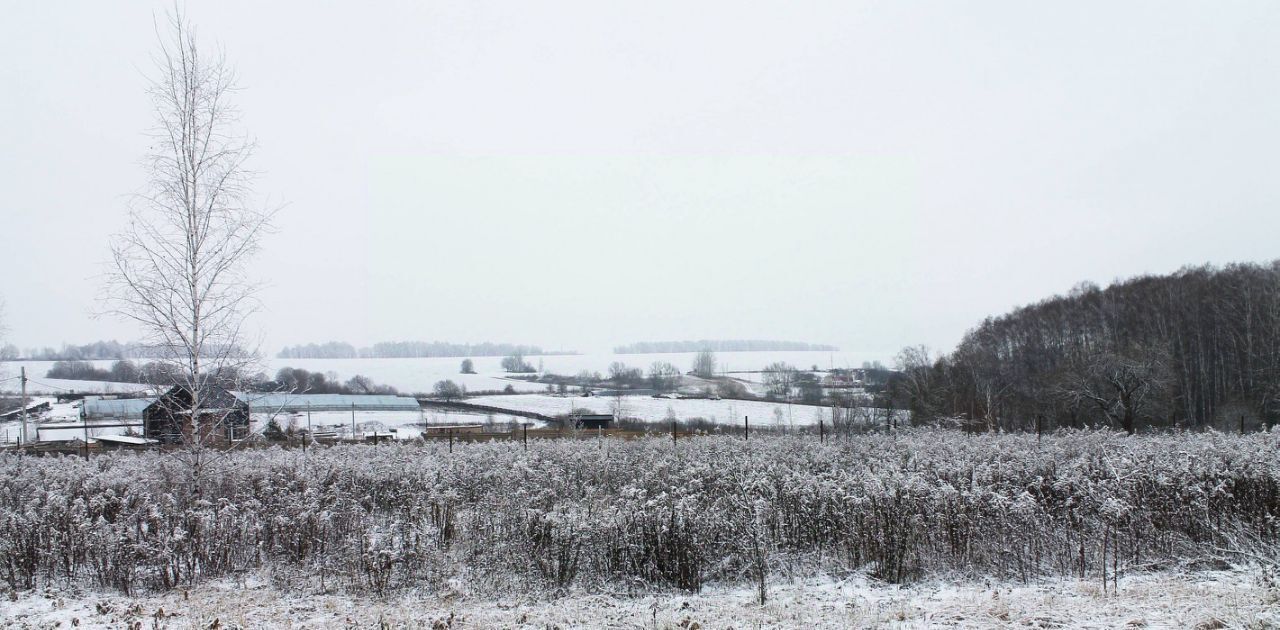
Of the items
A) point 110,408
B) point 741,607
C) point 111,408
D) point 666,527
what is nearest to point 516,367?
point 110,408

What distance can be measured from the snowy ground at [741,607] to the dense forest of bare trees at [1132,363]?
82.0ft

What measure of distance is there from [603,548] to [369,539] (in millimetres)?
2710

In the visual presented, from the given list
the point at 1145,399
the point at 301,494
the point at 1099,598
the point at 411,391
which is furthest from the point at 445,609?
the point at 411,391

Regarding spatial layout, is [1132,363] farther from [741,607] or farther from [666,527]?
[741,607]

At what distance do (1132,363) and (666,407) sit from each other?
1573 inches

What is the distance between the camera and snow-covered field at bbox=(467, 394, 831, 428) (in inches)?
2259

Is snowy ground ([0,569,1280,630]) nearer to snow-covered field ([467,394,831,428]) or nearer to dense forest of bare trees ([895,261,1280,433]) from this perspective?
dense forest of bare trees ([895,261,1280,433])

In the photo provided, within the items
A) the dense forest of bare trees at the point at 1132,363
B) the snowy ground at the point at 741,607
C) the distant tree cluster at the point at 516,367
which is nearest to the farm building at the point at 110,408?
the snowy ground at the point at 741,607

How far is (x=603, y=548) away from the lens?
843 cm

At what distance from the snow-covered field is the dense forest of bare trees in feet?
33.4

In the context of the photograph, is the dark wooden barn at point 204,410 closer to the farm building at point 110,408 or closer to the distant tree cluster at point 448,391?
the farm building at point 110,408

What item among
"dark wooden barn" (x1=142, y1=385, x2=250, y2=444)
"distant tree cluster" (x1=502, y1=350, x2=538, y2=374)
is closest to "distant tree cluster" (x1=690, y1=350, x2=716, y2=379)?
"distant tree cluster" (x1=502, y1=350, x2=538, y2=374)

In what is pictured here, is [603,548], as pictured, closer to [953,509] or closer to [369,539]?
[369,539]

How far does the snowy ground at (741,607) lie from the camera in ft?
20.8
